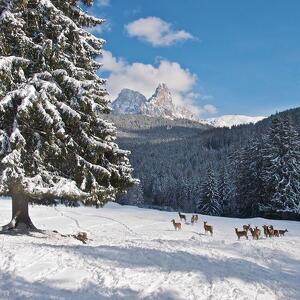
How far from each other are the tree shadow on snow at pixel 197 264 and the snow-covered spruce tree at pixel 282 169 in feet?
108

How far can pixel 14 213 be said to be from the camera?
61.2ft

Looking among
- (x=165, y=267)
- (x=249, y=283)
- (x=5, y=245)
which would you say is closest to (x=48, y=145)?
(x=5, y=245)

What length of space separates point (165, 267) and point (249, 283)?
6.72 feet

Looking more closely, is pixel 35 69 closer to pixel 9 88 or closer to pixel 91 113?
pixel 9 88

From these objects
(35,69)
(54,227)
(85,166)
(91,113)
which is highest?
(35,69)

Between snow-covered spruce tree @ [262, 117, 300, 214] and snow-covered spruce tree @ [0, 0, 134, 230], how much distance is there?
2922cm

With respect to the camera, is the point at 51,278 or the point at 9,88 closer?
the point at 51,278

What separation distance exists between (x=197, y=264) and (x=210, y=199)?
52705 millimetres

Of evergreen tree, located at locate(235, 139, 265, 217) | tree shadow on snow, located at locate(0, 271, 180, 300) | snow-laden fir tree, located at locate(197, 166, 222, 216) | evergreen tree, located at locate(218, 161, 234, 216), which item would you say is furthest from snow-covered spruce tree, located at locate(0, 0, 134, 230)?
evergreen tree, located at locate(218, 161, 234, 216)

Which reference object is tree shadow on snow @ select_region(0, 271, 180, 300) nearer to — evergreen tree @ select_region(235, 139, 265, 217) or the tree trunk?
the tree trunk

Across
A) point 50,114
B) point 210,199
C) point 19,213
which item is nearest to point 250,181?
point 210,199

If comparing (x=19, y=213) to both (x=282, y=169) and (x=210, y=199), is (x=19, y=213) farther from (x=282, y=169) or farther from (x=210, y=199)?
(x=210, y=199)

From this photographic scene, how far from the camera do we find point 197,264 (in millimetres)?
11539

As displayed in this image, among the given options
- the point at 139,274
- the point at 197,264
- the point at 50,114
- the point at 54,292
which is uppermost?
the point at 50,114
